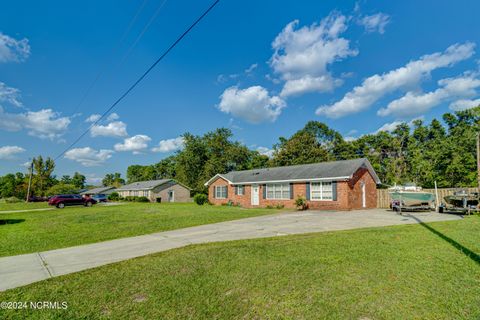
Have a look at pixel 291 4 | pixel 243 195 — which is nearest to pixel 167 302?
pixel 291 4

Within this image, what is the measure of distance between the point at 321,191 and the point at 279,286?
17453 millimetres

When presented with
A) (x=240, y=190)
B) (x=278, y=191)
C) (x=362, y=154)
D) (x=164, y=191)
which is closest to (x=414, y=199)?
(x=278, y=191)

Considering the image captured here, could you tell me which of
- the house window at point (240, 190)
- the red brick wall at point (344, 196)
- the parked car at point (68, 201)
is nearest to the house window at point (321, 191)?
the red brick wall at point (344, 196)

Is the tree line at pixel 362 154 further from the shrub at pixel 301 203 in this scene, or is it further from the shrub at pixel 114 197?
the shrub at pixel 301 203

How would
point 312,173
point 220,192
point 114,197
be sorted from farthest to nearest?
point 114,197
point 220,192
point 312,173

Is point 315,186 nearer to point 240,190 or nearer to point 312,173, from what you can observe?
point 312,173

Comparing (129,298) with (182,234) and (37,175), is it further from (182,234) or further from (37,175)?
(37,175)

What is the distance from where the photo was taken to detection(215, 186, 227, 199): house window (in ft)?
95.9

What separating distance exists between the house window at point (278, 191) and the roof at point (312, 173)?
0.58 m

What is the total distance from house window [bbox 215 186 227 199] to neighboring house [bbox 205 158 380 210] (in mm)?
1254

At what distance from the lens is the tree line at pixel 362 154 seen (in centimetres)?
3108

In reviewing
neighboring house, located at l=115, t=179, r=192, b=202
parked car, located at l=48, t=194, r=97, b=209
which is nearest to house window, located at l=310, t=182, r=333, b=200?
parked car, located at l=48, t=194, r=97, b=209

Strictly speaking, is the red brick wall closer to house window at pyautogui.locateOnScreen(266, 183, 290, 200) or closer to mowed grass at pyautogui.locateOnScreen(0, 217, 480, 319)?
house window at pyautogui.locateOnScreen(266, 183, 290, 200)

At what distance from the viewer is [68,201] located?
29391 mm
